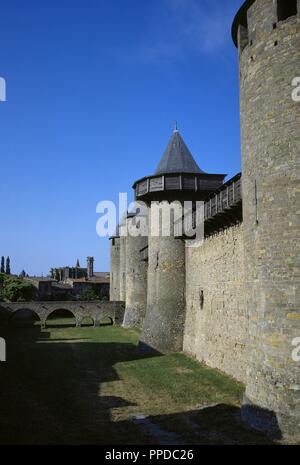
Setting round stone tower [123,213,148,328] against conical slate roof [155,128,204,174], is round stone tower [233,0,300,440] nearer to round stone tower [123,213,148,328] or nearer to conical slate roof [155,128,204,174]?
conical slate roof [155,128,204,174]

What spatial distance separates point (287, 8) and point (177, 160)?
13983mm

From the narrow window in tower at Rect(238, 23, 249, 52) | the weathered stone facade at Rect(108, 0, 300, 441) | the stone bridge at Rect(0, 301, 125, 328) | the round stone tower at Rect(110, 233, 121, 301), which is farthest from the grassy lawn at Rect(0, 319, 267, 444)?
the round stone tower at Rect(110, 233, 121, 301)

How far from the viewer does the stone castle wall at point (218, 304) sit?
14508 millimetres

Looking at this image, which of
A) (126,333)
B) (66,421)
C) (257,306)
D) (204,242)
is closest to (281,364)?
(257,306)

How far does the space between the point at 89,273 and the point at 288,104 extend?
73859 mm

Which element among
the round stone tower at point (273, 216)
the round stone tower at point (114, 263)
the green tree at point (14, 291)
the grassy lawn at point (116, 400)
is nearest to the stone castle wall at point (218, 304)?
the grassy lawn at point (116, 400)

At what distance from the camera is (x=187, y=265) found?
21.9m

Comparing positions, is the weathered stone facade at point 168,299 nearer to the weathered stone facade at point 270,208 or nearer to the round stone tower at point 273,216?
the weathered stone facade at point 270,208

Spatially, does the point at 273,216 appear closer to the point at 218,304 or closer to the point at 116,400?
the point at 116,400

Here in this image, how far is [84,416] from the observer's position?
36.6 ft

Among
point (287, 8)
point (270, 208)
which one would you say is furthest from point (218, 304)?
point (287, 8)

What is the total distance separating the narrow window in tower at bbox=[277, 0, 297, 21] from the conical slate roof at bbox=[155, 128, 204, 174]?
13.3 metres

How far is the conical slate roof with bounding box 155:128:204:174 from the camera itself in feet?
77.1

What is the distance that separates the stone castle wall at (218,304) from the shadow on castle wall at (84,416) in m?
3.63
